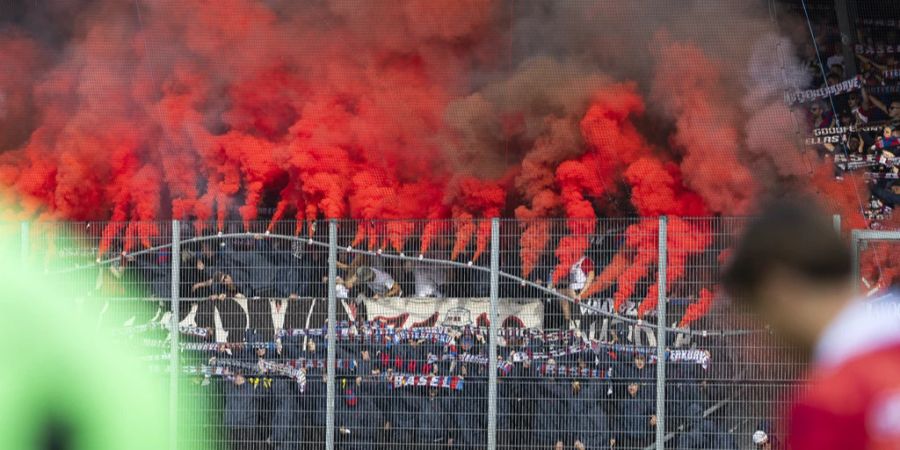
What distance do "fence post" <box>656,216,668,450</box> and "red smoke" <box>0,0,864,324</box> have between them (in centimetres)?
416

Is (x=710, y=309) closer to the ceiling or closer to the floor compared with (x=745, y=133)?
closer to the floor

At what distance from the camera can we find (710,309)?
8.08 meters

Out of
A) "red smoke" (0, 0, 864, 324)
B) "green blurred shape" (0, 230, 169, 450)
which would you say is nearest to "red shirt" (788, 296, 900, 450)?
"green blurred shape" (0, 230, 169, 450)

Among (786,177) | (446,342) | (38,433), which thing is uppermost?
(786,177)

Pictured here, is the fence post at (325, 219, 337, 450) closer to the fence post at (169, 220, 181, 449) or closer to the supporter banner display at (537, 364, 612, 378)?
the fence post at (169, 220, 181, 449)

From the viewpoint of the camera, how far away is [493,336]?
828 cm

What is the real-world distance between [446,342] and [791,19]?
575 cm

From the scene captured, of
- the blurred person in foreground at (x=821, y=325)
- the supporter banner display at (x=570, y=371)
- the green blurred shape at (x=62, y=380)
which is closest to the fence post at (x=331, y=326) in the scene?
the green blurred shape at (x=62, y=380)

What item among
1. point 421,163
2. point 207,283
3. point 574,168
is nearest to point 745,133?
point 574,168

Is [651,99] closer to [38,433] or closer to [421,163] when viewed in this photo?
[421,163]

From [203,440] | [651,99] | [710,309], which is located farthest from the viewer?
[651,99]

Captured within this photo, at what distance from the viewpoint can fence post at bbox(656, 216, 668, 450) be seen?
8016mm

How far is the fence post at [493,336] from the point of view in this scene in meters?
8.25

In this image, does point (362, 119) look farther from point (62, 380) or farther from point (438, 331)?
point (438, 331)
